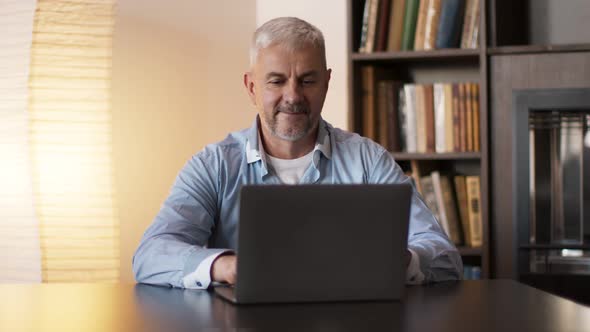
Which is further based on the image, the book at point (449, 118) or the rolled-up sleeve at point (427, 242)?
the book at point (449, 118)

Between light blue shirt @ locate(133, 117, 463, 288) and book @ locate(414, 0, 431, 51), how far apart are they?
0.92m

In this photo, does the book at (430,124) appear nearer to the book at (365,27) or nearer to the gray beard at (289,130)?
the book at (365,27)

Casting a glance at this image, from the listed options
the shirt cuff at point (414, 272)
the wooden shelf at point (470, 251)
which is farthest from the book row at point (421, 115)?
the shirt cuff at point (414, 272)

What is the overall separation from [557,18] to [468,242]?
90cm

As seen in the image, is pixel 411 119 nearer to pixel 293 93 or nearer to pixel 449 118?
pixel 449 118

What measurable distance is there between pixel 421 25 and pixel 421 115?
32 centimetres

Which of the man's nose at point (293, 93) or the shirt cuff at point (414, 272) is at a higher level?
the man's nose at point (293, 93)

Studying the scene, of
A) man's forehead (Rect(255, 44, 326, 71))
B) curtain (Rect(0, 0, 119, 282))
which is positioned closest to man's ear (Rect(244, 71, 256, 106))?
man's forehead (Rect(255, 44, 326, 71))

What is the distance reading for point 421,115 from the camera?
3111 mm

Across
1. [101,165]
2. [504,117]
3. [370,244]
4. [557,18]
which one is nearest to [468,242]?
[504,117]

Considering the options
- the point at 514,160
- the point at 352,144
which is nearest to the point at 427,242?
the point at 352,144

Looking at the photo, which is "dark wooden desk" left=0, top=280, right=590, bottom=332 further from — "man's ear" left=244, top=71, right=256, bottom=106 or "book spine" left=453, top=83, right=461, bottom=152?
"book spine" left=453, top=83, right=461, bottom=152

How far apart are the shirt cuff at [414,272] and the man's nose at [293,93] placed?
564 mm

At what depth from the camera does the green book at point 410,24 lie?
3.09 metres
